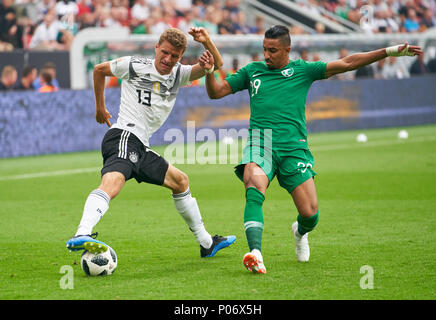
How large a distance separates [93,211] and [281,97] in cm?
191

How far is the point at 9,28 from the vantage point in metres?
17.8

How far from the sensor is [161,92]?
701 centimetres

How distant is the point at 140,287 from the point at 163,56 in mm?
2112

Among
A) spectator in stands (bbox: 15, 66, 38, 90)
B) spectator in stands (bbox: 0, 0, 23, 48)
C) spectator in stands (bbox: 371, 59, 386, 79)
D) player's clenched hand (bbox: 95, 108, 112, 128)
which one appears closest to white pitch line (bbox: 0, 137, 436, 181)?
spectator in stands (bbox: 15, 66, 38, 90)

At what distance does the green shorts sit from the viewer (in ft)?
21.7

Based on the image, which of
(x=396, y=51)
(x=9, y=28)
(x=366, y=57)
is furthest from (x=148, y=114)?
(x=9, y=28)

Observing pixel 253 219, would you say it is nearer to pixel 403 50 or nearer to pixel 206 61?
pixel 206 61

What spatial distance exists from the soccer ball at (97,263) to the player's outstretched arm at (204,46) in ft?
6.05

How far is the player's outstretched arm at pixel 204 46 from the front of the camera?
6535 millimetres

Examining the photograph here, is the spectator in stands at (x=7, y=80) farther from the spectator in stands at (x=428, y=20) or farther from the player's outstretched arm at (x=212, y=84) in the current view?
the spectator in stands at (x=428, y=20)

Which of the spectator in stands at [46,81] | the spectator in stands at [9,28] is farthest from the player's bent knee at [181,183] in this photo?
the spectator in stands at [9,28]

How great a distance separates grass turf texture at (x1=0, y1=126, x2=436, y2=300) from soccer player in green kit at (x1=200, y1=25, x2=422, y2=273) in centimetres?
63

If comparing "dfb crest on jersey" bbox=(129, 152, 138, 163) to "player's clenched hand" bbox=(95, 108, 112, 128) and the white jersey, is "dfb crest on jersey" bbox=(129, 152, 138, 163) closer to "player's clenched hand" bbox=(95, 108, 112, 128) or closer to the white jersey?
the white jersey
